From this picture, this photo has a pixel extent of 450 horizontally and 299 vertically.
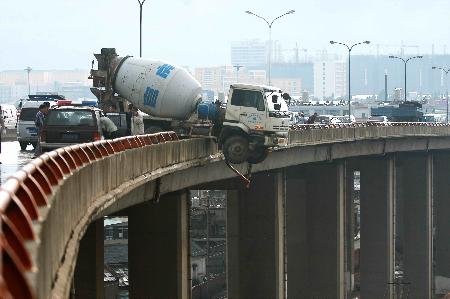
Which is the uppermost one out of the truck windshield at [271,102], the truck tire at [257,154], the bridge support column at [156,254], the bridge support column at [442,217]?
the truck windshield at [271,102]

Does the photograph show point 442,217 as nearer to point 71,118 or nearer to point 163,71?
point 163,71

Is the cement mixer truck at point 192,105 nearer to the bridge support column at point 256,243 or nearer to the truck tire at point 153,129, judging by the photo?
the truck tire at point 153,129

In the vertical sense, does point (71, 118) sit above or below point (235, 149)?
above

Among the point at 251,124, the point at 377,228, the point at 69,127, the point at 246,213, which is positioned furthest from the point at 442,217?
the point at 69,127

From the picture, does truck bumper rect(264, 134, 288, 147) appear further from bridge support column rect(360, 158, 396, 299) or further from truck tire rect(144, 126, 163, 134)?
bridge support column rect(360, 158, 396, 299)

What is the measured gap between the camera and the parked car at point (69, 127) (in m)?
32.7

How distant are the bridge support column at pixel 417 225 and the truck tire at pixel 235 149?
47.3 metres

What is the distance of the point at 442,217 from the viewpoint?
3834 inches

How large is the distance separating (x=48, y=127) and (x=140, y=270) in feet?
16.5

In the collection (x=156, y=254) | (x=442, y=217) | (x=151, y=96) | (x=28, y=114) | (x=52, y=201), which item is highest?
(x=151, y=96)

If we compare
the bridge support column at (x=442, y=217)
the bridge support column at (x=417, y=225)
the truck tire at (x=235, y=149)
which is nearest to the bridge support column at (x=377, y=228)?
the bridge support column at (x=417, y=225)

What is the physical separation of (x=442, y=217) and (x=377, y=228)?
22219mm

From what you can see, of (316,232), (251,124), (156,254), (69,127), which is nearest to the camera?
(69,127)

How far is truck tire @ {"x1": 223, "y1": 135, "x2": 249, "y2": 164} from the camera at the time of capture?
3925 cm
